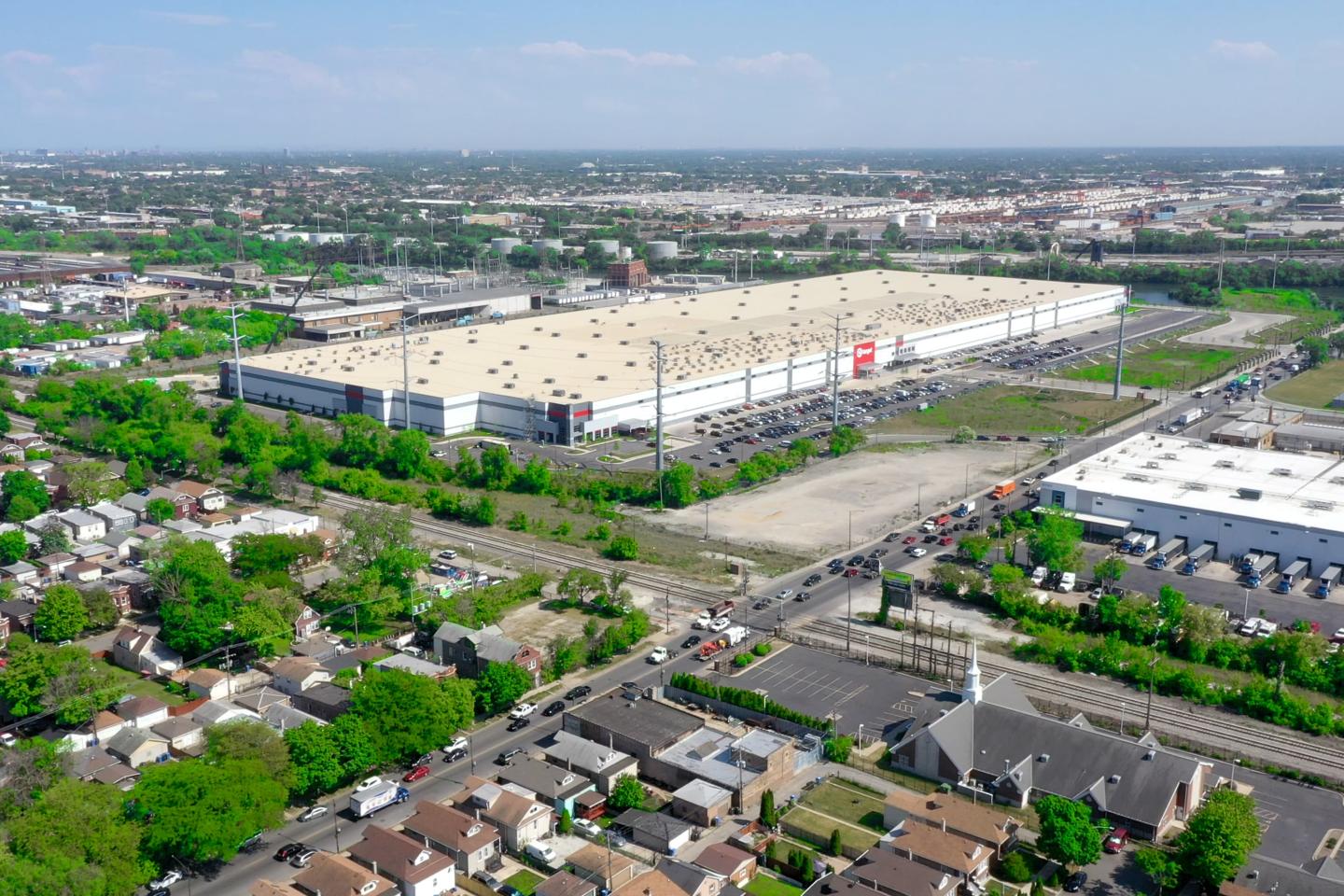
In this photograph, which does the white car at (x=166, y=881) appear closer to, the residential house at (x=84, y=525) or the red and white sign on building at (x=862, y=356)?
the residential house at (x=84, y=525)

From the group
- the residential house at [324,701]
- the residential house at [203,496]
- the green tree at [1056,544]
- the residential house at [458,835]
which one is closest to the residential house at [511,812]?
the residential house at [458,835]

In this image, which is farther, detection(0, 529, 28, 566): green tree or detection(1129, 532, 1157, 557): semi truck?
detection(1129, 532, 1157, 557): semi truck

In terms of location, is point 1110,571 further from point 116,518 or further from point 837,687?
point 116,518

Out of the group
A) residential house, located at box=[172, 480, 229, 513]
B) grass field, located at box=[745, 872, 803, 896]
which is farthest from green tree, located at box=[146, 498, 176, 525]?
grass field, located at box=[745, 872, 803, 896]

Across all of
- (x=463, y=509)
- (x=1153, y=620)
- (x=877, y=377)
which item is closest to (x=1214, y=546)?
(x=1153, y=620)

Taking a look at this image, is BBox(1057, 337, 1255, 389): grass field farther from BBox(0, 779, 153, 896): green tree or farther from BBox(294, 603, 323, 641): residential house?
BBox(0, 779, 153, 896): green tree

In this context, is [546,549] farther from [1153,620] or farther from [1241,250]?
[1241,250]

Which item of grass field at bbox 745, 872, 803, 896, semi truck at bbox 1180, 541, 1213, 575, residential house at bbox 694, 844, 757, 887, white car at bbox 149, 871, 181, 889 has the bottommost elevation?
grass field at bbox 745, 872, 803, 896
